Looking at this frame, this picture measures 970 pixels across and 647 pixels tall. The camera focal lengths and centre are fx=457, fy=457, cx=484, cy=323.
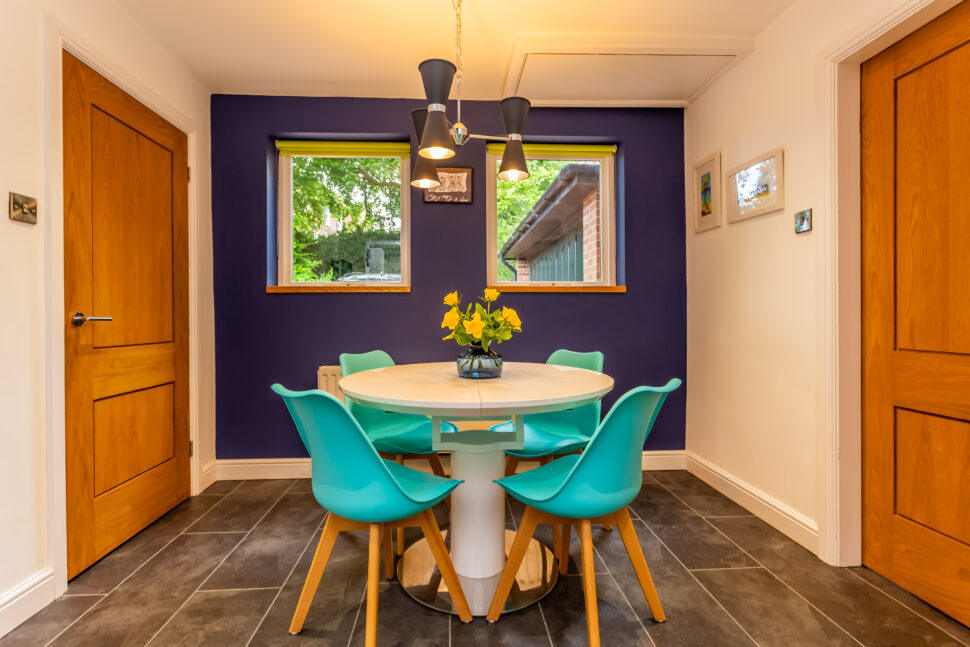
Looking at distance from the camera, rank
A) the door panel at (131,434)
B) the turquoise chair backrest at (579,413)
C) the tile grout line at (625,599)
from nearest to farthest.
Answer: the tile grout line at (625,599), the door panel at (131,434), the turquoise chair backrest at (579,413)

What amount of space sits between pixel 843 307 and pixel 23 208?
3047 millimetres

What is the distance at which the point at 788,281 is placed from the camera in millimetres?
2127

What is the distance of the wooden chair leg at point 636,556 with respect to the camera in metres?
1.39

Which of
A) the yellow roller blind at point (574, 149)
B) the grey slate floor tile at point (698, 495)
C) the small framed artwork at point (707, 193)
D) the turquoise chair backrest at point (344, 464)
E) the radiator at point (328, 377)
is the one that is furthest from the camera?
the yellow roller blind at point (574, 149)

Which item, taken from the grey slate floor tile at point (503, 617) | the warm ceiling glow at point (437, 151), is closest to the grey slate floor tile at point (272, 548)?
the grey slate floor tile at point (503, 617)

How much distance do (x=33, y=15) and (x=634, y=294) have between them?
309 centimetres

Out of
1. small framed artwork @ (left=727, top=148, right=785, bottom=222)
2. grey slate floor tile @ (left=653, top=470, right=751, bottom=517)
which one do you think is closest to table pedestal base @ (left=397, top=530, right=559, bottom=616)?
grey slate floor tile @ (left=653, top=470, right=751, bottom=517)

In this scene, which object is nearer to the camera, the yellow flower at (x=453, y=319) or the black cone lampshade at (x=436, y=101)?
the black cone lampshade at (x=436, y=101)

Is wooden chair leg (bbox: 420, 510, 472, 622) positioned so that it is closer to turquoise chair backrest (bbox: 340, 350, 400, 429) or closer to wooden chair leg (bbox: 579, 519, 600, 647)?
wooden chair leg (bbox: 579, 519, 600, 647)

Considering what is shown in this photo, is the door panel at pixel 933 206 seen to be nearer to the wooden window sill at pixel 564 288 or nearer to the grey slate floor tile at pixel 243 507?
the wooden window sill at pixel 564 288

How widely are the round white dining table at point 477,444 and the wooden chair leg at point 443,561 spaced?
87 millimetres

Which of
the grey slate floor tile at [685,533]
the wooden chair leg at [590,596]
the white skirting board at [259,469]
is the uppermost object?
the wooden chair leg at [590,596]

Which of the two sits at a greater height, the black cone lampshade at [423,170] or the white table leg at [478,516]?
the black cone lampshade at [423,170]

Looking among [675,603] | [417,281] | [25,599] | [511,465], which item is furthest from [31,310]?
[675,603]
